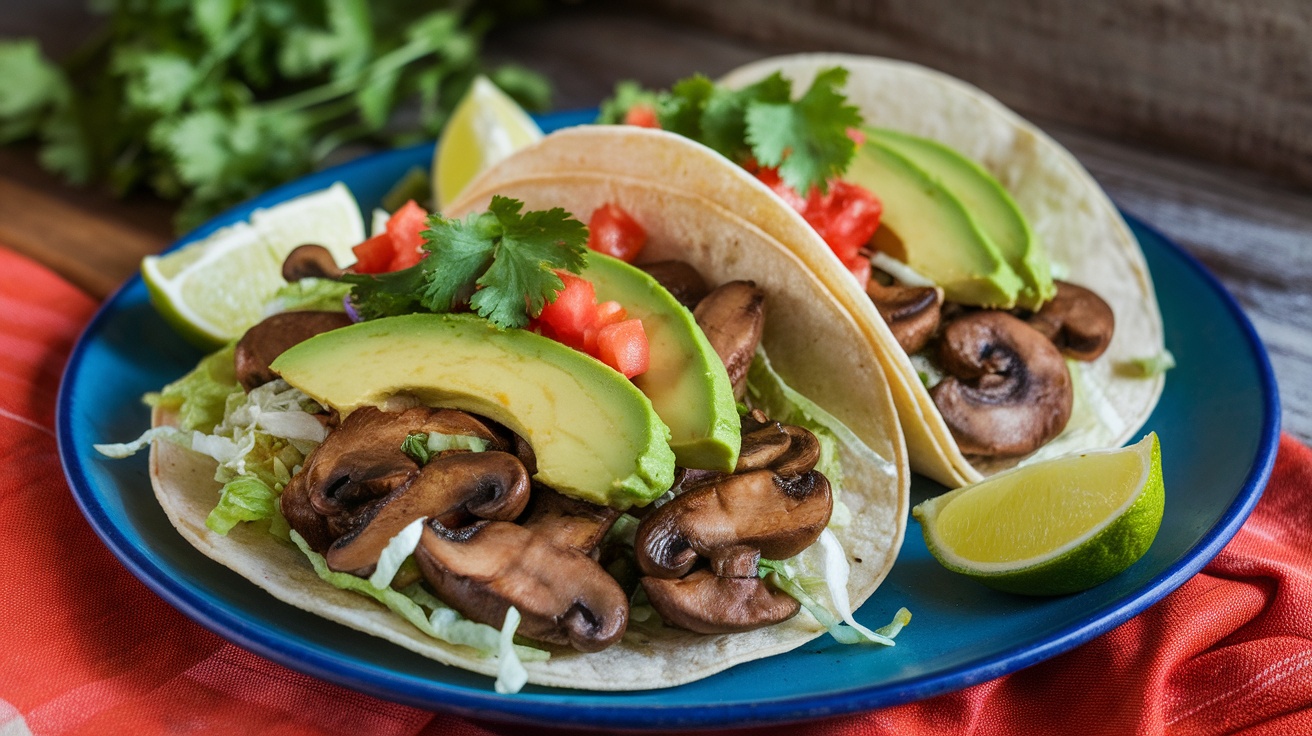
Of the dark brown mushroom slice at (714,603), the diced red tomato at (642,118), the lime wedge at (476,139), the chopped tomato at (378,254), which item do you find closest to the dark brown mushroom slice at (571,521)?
the dark brown mushroom slice at (714,603)

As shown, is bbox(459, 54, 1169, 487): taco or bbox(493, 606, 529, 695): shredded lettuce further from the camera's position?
bbox(459, 54, 1169, 487): taco

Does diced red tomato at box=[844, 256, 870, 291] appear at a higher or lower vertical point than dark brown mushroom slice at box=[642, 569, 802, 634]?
higher

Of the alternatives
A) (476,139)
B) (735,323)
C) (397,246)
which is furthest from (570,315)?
(476,139)

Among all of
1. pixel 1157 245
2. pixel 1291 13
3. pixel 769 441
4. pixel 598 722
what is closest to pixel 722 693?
pixel 598 722

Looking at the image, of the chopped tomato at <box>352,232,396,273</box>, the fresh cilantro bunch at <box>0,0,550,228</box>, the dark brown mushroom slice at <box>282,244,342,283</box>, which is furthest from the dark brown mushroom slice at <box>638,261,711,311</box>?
the fresh cilantro bunch at <box>0,0,550,228</box>

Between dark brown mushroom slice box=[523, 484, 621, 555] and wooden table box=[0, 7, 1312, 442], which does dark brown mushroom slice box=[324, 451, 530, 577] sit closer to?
dark brown mushroom slice box=[523, 484, 621, 555]

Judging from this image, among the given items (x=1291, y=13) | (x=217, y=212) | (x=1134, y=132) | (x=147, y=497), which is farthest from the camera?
(x=1134, y=132)

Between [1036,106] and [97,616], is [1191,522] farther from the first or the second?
[1036,106]
